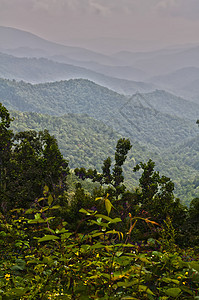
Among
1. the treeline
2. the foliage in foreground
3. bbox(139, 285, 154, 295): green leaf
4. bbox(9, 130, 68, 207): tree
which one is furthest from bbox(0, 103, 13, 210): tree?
bbox(139, 285, 154, 295): green leaf

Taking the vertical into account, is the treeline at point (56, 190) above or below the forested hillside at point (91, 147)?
below

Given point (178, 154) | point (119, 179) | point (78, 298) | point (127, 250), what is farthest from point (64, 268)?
point (178, 154)

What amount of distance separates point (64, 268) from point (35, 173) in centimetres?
606

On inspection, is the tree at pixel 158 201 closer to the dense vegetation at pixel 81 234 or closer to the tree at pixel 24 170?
the dense vegetation at pixel 81 234

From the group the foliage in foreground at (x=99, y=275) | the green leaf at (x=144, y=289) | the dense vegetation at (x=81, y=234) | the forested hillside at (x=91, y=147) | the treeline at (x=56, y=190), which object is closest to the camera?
the green leaf at (x=144, y=289)

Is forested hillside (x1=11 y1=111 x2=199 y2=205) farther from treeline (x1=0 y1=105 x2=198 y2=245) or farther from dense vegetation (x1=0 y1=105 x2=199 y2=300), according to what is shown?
dense vegetation (x1=0 y1=105 x2=199 y2=300)

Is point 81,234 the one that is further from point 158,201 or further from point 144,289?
point 158,201

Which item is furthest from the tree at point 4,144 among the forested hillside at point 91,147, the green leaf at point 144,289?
the forested hillside at point 91,147

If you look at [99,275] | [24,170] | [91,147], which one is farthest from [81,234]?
[91,147]

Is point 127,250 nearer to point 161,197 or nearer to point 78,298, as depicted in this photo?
point 78,298

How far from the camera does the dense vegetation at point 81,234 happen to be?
190 centimetres

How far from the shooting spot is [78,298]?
169cm

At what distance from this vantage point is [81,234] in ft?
8.66

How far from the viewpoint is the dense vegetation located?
190cm
